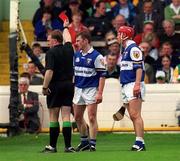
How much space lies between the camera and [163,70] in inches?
977

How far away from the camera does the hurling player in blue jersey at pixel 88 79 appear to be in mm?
18000

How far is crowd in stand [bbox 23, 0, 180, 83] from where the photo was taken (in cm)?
2516

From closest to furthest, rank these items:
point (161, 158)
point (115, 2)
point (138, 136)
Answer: point (161, 158) → point (138, 136) → point (115, 2)

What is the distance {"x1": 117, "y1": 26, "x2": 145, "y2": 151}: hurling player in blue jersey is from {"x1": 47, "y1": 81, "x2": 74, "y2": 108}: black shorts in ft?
3.24

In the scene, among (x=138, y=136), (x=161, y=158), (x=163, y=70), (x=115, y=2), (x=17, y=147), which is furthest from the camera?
(x=115, y=2)

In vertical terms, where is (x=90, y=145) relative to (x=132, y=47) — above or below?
below

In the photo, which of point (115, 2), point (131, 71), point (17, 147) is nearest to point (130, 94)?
point (131, 71)

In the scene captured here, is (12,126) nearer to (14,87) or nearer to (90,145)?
(14,87)

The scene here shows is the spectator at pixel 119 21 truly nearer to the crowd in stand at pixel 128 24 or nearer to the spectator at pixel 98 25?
the crowd in stand at pixel 128 24

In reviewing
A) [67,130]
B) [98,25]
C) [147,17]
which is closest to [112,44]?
[98,25]

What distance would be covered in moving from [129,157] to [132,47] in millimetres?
2301

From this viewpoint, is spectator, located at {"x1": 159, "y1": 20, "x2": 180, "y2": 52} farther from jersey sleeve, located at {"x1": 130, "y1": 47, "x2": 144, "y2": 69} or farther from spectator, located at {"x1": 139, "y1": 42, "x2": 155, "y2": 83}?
jersey sleeve, located at {"x1": 130, "y1": 47, "x2": 144, "y2": 69}

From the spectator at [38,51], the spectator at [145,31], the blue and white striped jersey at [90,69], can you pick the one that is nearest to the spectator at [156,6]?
the spectator at [145,31]

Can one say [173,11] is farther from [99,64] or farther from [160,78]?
[99,64]
